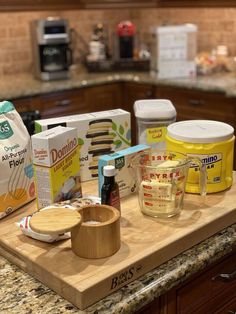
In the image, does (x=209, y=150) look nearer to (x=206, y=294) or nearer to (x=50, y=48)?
(x=206, y=294)

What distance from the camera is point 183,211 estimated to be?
1.26m

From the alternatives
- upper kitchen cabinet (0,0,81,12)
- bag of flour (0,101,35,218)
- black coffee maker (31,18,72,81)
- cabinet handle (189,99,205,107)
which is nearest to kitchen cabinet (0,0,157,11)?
upper kitchen cabinet (0,0,81,12)

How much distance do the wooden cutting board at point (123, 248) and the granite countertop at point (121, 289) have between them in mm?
14

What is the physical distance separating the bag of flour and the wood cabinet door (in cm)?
235

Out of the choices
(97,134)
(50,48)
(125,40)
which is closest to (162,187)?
(97,134)

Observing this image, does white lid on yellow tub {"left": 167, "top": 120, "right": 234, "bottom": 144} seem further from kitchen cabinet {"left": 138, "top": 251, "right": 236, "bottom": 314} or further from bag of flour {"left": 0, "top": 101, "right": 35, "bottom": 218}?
bag of flour {"left": 0, "top": 101, "right": 35, "bottom": 218}

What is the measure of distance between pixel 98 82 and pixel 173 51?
2.04 feet

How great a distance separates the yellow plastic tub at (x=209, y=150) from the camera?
4.31 feet

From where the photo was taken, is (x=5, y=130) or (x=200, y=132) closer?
(x=5, y=130)

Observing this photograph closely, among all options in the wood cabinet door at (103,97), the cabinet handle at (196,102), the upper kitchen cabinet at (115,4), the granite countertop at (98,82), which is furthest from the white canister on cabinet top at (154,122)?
the upper kitchen cabinet at (115,4)

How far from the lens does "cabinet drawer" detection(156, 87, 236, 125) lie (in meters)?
3.17

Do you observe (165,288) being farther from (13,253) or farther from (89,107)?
(89,107)

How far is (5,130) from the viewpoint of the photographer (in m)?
1.26

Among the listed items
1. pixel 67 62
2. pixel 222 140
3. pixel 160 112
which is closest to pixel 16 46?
pixel 67 62
